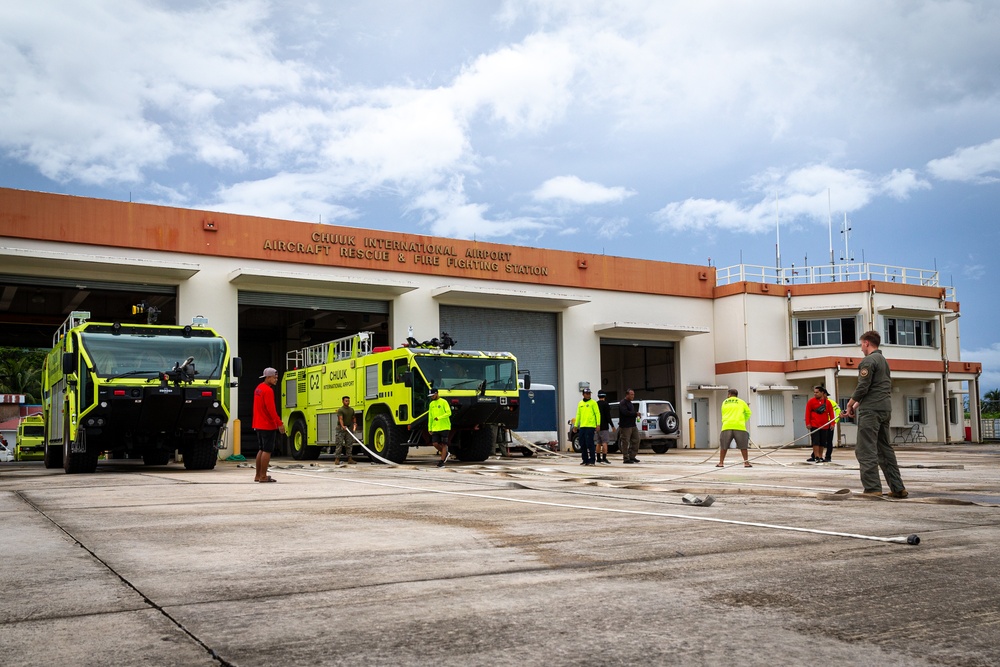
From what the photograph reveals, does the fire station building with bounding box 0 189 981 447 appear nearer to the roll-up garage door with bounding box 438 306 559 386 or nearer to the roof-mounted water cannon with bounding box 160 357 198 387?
the roll-up garage door with bounding box 438 306 559 386

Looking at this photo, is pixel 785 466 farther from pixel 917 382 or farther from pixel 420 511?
pixel 917 382

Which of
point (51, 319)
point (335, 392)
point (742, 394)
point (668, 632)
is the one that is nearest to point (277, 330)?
point (51, 319)

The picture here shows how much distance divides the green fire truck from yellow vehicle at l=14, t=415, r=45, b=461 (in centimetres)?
1720

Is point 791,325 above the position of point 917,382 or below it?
above

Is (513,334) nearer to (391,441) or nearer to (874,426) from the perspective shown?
(391,441)

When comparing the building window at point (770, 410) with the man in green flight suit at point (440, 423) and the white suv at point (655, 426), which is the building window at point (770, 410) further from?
the man in green flight suit at point (440, 423)

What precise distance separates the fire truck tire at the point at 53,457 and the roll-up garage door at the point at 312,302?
8.96 m

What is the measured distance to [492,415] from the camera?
21.0 metres

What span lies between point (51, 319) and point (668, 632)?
3523 centimetres

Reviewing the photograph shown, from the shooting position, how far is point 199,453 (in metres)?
18.1

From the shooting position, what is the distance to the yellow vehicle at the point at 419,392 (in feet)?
67.3

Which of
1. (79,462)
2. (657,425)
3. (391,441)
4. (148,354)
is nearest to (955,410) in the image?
(657,425)

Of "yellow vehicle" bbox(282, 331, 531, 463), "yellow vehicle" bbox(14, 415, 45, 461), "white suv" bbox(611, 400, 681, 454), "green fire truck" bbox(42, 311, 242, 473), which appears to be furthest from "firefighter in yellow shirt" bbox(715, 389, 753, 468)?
"yellow vehicle" bbox(14, 415, 45, 461)

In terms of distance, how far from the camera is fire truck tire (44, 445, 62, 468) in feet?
65.3
